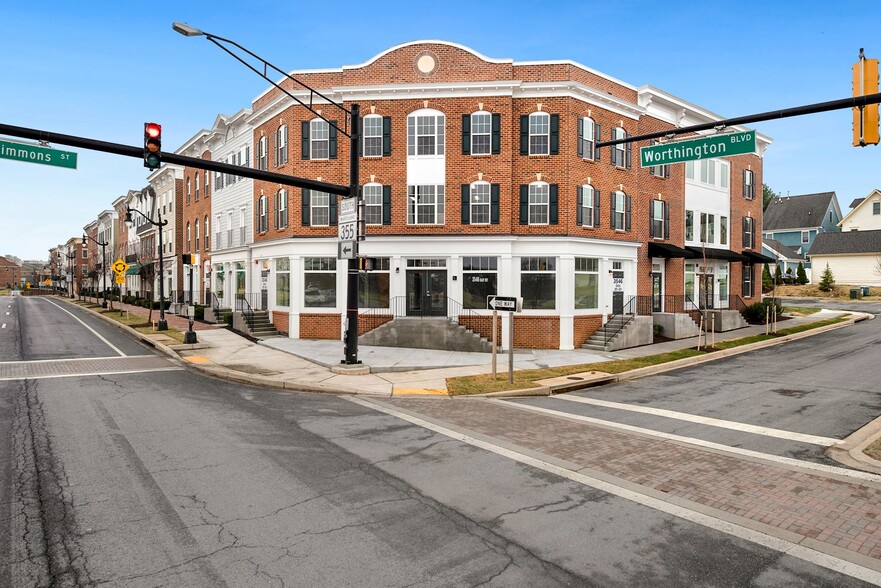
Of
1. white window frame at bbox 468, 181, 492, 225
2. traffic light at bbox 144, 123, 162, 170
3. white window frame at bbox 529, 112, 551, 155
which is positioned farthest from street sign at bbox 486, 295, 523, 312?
white window frame at bbox 529, 112, 551, 155

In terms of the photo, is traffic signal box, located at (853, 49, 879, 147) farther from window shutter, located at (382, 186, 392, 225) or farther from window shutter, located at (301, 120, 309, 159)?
window shutter, located at (301, 120, 309, 159)

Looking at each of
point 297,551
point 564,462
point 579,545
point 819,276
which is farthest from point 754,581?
point 819,276

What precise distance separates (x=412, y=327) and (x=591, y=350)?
7633 mm

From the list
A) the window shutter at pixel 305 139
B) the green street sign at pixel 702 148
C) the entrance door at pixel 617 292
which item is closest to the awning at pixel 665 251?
the entrance door at pixel 617 292

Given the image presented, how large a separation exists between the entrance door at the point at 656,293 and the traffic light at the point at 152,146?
23.4m

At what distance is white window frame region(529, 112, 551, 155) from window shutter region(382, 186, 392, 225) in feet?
21.4

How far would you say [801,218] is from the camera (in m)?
74.6

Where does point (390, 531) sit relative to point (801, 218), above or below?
below

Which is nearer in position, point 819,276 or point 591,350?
point 591,350

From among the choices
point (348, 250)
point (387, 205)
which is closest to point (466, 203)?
point (387, 205)

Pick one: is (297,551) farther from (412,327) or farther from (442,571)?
(412,327)

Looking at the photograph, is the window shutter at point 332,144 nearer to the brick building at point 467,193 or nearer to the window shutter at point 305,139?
the brick building at point 467,193

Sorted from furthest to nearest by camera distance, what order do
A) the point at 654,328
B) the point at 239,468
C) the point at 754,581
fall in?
1. the point at 654,328
2. the point at 239,468
3. the point at 754,581

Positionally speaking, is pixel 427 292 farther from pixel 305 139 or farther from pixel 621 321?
pixel 305 139
